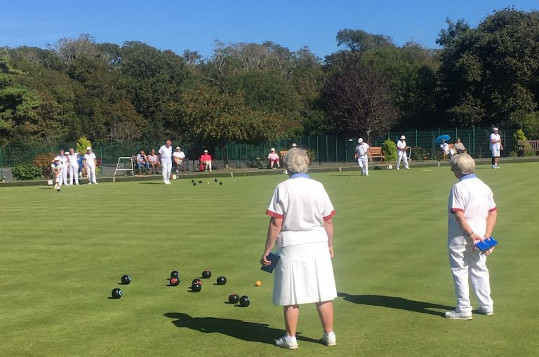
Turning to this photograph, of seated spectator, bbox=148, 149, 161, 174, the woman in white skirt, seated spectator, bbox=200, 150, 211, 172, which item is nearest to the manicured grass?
the woman in white skirt

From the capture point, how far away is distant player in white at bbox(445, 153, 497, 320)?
5914 mm

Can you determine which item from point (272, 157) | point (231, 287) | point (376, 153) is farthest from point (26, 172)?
point (231, 287)

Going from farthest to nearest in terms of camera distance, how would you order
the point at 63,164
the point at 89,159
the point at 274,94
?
1. the point at 274,94
2. the point at 89,159
3. the point at 63,164

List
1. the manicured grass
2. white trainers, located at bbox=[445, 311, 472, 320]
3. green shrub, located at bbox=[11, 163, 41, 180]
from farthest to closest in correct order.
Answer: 1. green shrub, located at bbox=[11, 163, 41, 180]
2. white trainers, located at bbox=[445, 311, 472, 320]
3. the manicured grass

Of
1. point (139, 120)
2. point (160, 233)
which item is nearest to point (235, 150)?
point (139, 120)

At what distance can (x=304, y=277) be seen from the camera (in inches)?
204

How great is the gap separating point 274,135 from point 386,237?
3447 cm

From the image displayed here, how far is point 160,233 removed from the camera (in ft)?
41.6

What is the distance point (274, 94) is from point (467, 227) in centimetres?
7119

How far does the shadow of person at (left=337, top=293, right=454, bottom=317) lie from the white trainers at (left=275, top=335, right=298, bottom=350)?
162 cm

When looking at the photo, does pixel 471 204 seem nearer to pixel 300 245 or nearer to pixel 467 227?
pixel 467 227

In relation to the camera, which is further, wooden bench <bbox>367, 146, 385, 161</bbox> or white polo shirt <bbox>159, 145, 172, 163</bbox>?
wooden bench <bbox>367, 146, 385, 161</bbox>

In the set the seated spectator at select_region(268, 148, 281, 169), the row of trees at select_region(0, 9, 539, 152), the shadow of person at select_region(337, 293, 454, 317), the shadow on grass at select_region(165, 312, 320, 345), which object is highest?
the row of trees at select_region(0, 9, 539, 152)

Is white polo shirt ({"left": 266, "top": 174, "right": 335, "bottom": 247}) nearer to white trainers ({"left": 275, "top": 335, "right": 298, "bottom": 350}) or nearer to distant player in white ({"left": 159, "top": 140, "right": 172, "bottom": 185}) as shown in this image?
white trainers ({"left": 275, "top": 335, "right": 298, "bottom": 350})
